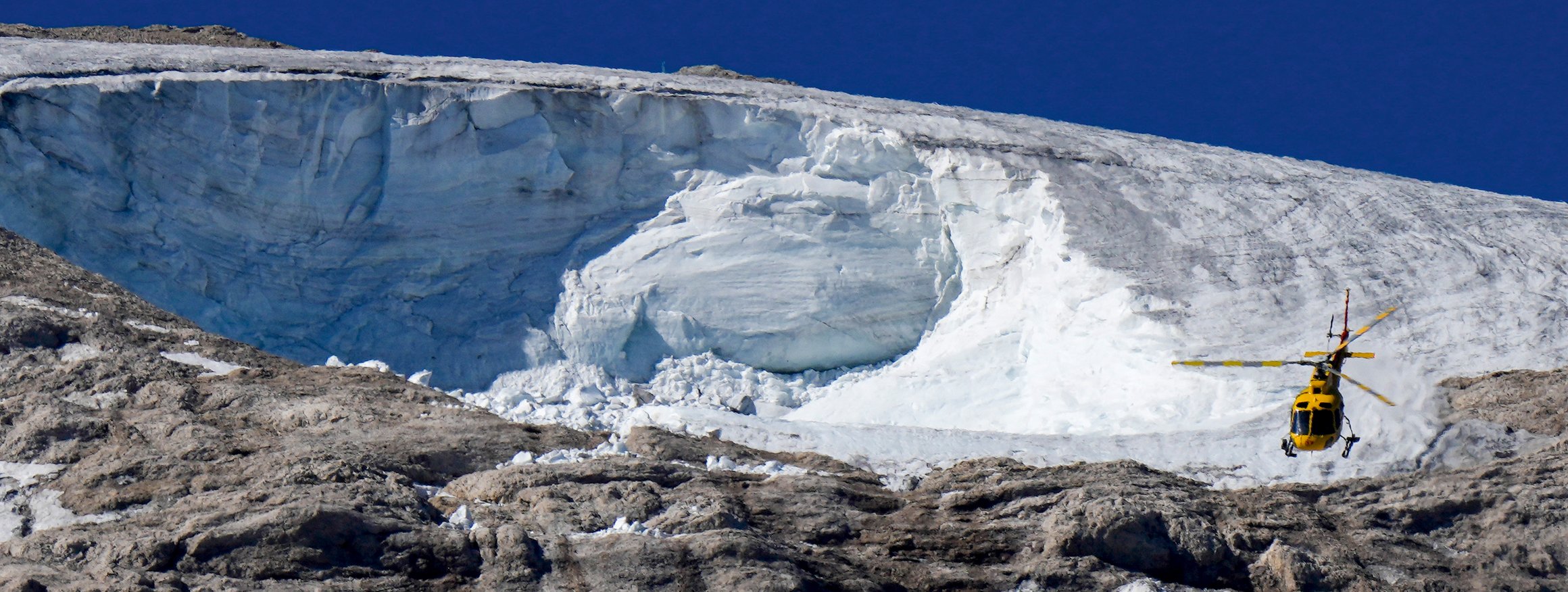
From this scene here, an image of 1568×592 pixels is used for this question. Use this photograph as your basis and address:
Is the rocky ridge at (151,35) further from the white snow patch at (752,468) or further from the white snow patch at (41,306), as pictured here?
the white snow patch at (752,468)

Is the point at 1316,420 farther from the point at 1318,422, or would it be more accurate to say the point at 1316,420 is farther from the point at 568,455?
the point at 568,455

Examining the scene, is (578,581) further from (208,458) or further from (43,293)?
(43,293)

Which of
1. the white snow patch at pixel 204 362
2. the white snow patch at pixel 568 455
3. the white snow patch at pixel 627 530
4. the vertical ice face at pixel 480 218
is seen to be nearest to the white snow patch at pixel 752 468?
the white snow patch at pixel 568 455

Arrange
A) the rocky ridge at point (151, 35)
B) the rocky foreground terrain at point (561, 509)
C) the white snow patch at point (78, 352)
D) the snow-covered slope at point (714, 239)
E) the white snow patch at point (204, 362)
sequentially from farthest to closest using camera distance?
the rocky ridge at point (151, 35)
the snow-covered slope at point (714, 239)
the white snow patch at point (204, 362)
the white snow patch at point (78, 352)
the rocky foreground terrain at point (561, 509)

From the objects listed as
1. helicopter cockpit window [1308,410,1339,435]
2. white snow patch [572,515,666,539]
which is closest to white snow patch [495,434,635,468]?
white snow patch [572,515,666,539]

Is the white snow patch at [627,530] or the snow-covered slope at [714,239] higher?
the snow-covered slope at [714,239]

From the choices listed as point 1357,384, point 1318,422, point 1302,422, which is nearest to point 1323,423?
point 1318,422

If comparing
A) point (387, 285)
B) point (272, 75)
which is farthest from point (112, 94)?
point (387, 285)

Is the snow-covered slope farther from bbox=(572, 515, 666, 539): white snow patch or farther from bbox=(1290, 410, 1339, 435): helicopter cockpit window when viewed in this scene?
bbox=(572, 515, 666, 539): white snow patch
